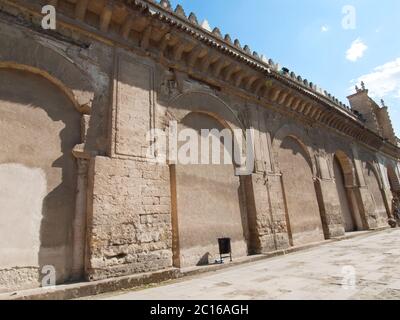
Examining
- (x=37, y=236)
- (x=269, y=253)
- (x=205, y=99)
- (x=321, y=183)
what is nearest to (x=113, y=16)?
(x=205, y=99)

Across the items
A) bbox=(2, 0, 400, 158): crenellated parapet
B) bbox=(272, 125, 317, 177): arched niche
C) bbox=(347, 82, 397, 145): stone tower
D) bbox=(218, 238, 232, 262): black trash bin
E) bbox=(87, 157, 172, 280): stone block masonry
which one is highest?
bbox=(347, 82, 397, 145): stone tower

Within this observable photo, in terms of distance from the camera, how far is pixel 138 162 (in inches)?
197

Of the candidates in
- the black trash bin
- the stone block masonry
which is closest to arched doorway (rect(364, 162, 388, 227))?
the black trash bin

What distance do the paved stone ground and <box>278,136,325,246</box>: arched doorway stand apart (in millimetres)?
2844

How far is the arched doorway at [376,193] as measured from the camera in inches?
521

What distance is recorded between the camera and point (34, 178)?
4031mm

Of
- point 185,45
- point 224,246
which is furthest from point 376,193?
point 185,45

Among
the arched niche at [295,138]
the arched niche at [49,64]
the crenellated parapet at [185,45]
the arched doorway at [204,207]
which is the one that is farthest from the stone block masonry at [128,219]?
the arched niche at [295,138]

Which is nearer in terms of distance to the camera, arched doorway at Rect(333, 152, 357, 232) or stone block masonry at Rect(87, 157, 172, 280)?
stone block masonry at Rect(87, 157, 172, 280)

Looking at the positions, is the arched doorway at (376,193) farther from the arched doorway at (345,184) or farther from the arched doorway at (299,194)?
the arched doorway at (299,194)

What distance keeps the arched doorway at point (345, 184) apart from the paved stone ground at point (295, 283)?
22.5 ft

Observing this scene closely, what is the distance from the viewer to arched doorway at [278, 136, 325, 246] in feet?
26.5

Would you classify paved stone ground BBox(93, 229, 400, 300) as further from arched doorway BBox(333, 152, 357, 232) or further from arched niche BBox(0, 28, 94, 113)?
arched doorway BBox(333, 152, 357, 232)
